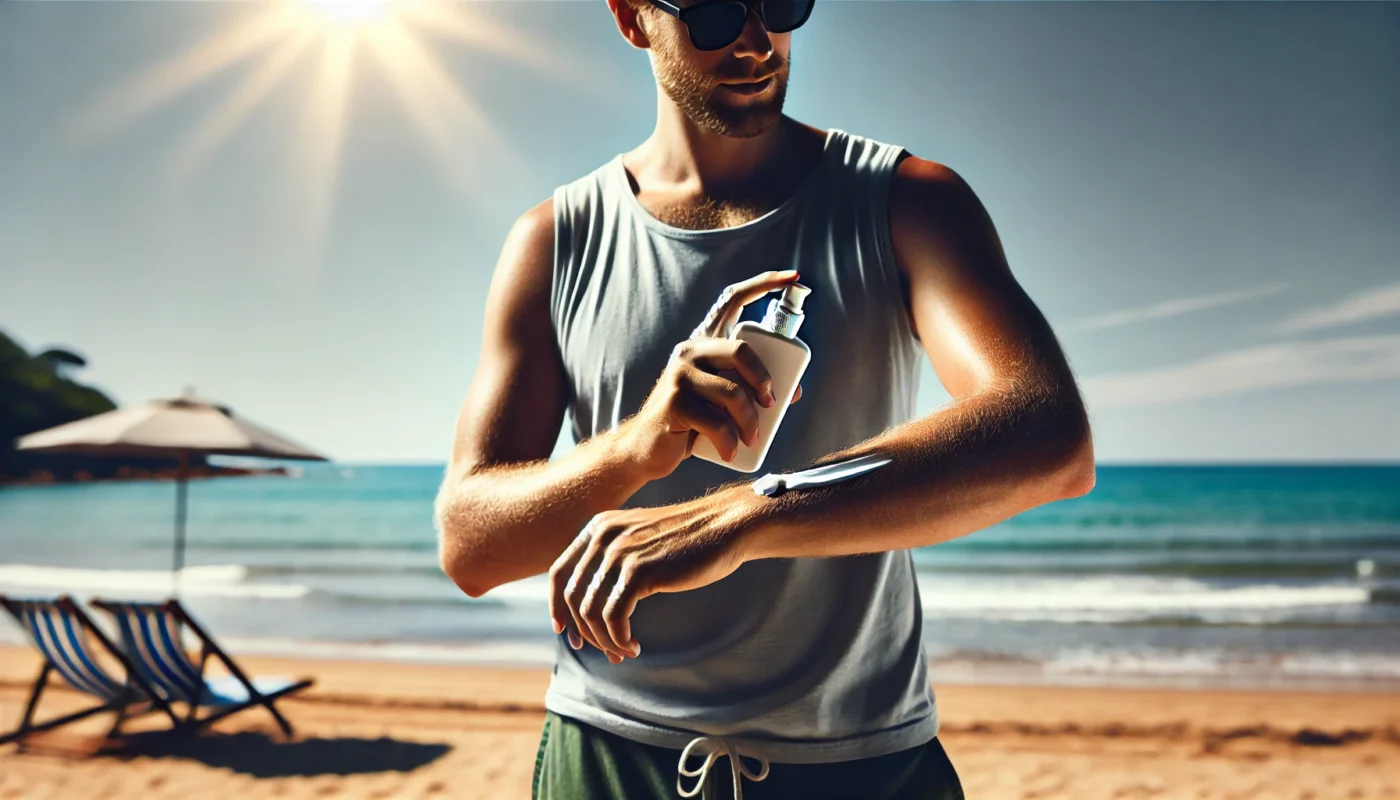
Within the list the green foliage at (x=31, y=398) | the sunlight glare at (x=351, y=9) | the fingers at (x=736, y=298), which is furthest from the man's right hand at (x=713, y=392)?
the green foliage at (x=31, y=398)

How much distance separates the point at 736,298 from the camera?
2.43 feet

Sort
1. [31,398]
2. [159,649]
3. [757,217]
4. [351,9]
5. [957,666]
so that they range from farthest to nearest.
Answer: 1. [31,398]
2. [351,9]
3. [957,666]
4. [159,649]
5. [757,217]

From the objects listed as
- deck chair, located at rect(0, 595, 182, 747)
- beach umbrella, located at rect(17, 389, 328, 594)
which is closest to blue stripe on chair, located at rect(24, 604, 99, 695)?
deck chair, located at rect(0, 595, 182, 747)

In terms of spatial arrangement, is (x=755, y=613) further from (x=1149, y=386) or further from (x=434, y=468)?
(x=434, y=468)

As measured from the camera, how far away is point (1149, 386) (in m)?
26.3

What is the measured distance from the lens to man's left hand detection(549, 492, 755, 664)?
67 centimetres

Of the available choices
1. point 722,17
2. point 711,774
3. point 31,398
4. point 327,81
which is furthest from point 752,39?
point 31,398

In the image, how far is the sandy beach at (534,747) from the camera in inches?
206

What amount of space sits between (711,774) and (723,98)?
0.65m

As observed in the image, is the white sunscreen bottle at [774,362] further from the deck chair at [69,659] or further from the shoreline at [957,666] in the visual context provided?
the shoreline at [957,666]

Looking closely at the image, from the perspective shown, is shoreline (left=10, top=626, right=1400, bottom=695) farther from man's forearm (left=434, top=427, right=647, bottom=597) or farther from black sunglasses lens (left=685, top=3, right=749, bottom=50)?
black sunglasses lens (left=685, top=3, right=749, bottom=50)

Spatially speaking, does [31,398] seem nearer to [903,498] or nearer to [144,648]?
[144,648]

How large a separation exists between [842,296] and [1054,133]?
2390 cm

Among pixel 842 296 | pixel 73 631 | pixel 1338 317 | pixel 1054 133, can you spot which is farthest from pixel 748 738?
pixel 1338 317
